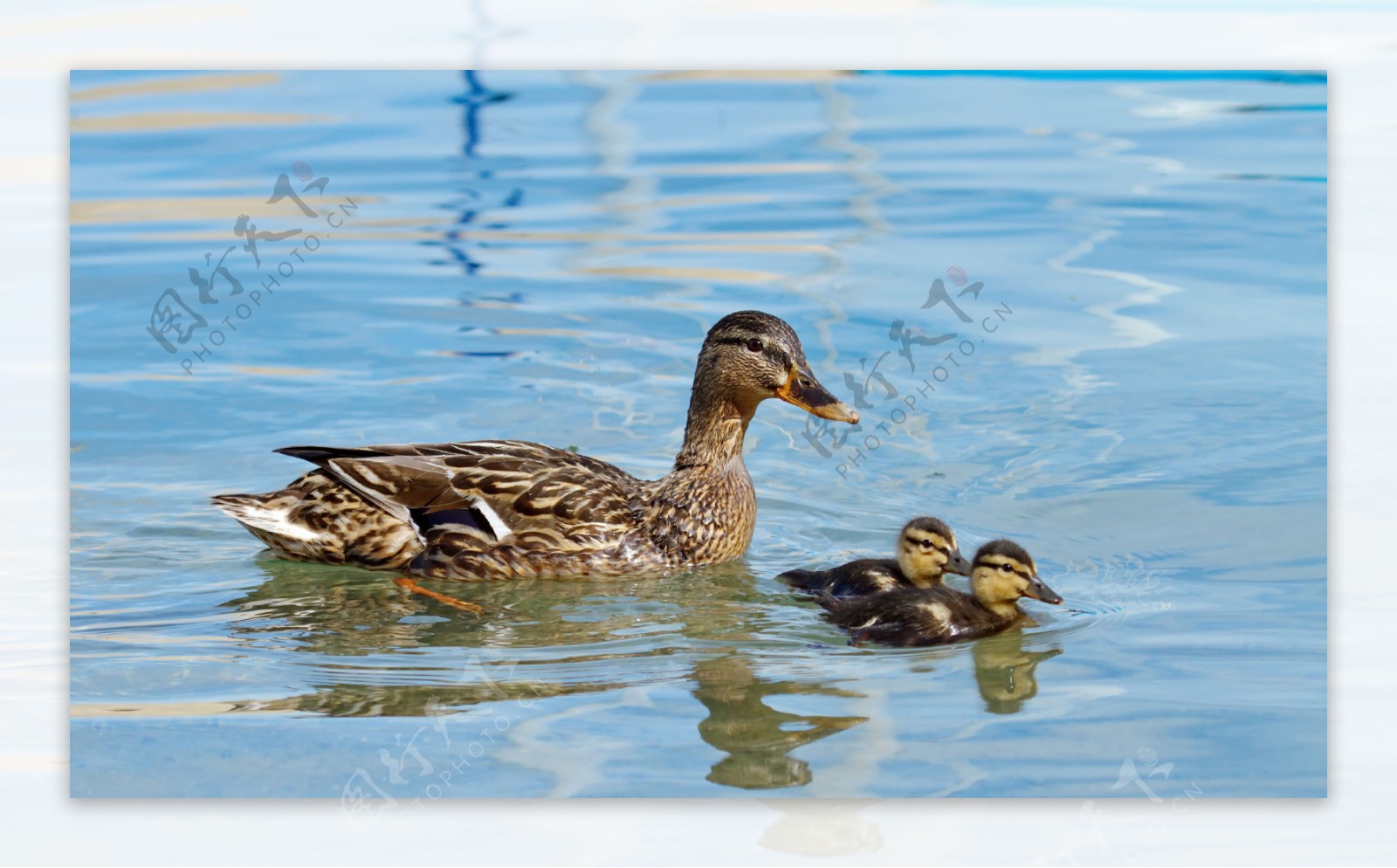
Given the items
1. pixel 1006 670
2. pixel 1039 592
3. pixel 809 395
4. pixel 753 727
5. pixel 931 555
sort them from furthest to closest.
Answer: pixel 809 395
pixel 931 555
pixel 1039 592
pixel 1006 670
pixel 753 727

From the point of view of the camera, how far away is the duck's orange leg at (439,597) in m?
6.49

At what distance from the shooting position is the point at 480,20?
6113 mm

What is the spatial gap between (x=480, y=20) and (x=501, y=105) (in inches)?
169

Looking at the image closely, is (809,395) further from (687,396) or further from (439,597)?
(687,396)

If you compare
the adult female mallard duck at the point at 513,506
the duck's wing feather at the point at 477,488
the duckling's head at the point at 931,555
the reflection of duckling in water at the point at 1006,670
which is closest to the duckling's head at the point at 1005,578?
the reflection of duckling in water at the point at 1006,670

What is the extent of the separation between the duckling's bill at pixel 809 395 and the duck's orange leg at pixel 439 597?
1272 mm

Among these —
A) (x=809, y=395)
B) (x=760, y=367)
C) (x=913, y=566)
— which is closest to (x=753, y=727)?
(x=913, y=566)

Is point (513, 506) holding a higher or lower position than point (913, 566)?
higher

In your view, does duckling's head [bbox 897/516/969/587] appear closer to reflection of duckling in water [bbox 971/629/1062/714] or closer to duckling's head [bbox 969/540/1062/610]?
duckling's head [bbox 969/540/1062/610]

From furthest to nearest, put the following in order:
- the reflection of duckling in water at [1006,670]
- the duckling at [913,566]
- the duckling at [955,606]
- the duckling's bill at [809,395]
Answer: the duckling's bill at [809,395] < the duckling at [913,566] < the duckling at [955,606] < the reflection of duckling in water at [1006,670]

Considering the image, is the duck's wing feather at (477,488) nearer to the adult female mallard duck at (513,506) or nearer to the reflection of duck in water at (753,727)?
the adult female mallard duck at (513,506)

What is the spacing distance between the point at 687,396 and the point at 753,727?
134 inches

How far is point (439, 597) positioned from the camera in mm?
6586

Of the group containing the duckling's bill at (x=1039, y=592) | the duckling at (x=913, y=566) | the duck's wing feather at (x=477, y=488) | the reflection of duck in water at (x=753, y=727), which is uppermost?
the duck's wing feather at (x=477, y=488)
